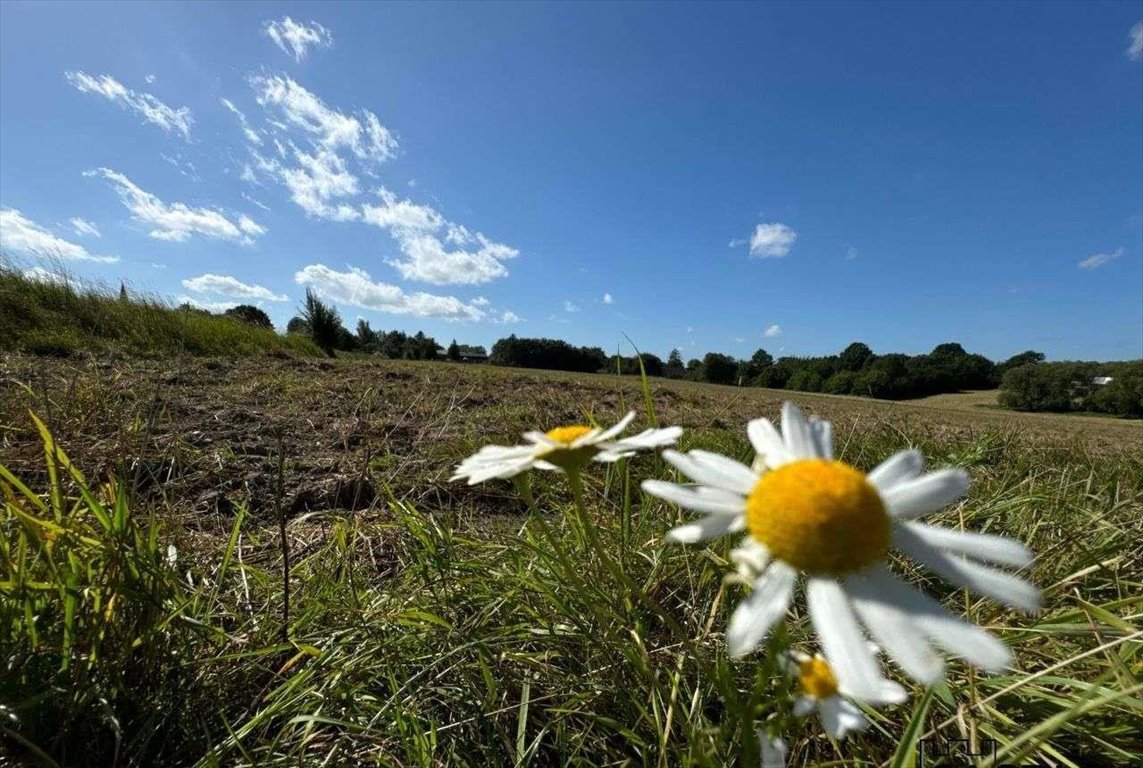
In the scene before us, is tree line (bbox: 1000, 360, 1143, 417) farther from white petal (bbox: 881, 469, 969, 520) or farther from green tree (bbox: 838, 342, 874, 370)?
white petal (bbox: 881, 469, 969, 520)

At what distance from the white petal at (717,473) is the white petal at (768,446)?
3 cm

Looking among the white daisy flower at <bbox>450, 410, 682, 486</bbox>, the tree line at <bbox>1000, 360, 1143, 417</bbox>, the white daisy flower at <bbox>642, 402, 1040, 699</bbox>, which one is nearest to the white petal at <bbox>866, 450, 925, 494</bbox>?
the white daisy flower at <bbox>642, 402, 1040, 699</bbox>

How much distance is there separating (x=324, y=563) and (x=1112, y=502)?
2.72 metres

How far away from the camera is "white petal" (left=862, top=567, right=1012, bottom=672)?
401 millimetres

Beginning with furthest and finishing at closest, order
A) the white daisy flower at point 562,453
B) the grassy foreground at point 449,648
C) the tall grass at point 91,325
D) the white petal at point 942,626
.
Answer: the tall grass at point 91,325, the grassy foreground at point 449,648, the white daisy flower at point 562,453, the white petal at point 942,626

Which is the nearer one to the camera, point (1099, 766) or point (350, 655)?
point (1099, 766)

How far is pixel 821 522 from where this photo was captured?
0.49 m

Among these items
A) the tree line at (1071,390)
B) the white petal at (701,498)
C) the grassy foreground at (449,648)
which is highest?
the tree line at (1071,390)

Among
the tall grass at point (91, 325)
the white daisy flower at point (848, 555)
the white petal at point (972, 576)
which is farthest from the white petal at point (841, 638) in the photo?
the tall grass at point (91, 325)

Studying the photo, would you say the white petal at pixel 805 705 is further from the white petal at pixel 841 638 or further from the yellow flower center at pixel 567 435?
the yellow flower center at pixel 567 435

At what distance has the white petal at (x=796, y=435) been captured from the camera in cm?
64

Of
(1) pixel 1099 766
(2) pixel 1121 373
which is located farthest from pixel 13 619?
(2) pixel 1121 373

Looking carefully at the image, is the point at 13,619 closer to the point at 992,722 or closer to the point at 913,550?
the point at 913,550

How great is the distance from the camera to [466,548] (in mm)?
1601
